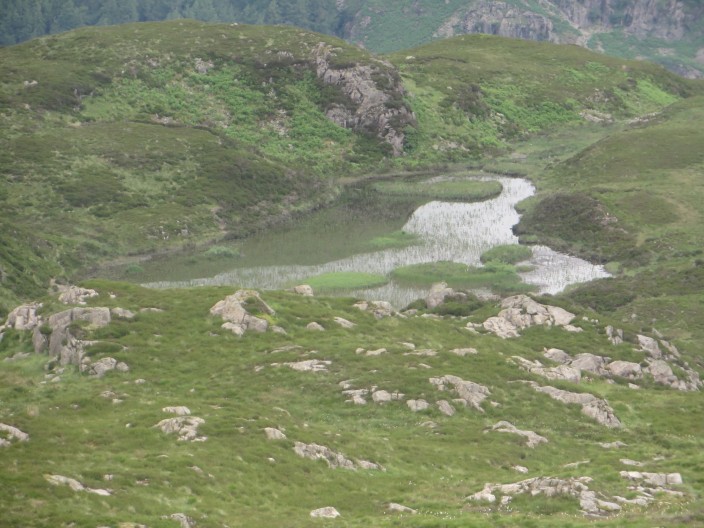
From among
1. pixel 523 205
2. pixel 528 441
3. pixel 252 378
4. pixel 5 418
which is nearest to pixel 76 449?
pixel 5 418

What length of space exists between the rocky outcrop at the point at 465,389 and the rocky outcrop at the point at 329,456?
1326 centimetres

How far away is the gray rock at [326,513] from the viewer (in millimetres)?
45906

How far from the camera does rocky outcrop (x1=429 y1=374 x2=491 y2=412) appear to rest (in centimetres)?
6669

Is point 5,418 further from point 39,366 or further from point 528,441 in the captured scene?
point 528,441

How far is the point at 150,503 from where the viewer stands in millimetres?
43156

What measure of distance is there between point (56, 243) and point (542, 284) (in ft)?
190

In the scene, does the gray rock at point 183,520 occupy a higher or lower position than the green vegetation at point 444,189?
higher

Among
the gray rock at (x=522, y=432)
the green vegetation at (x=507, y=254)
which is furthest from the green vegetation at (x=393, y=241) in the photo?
the gray rock at (x=522, y=432)

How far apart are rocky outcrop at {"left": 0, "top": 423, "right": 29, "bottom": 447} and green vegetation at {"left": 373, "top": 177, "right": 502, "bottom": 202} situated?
129805 mm

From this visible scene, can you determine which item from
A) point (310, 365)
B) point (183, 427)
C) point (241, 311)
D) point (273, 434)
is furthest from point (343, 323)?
point (183, 427)

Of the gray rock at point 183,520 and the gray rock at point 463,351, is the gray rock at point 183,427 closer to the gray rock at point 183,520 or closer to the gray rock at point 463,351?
the gray rock at point 183,520

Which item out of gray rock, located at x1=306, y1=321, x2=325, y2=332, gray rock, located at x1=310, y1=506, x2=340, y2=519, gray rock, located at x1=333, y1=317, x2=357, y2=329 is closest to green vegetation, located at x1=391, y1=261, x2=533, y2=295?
gray rock, located at x1=333, y1=317, x2=357, y2=329

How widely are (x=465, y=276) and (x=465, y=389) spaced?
2169 inches

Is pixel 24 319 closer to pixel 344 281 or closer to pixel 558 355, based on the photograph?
pixel 558 355
